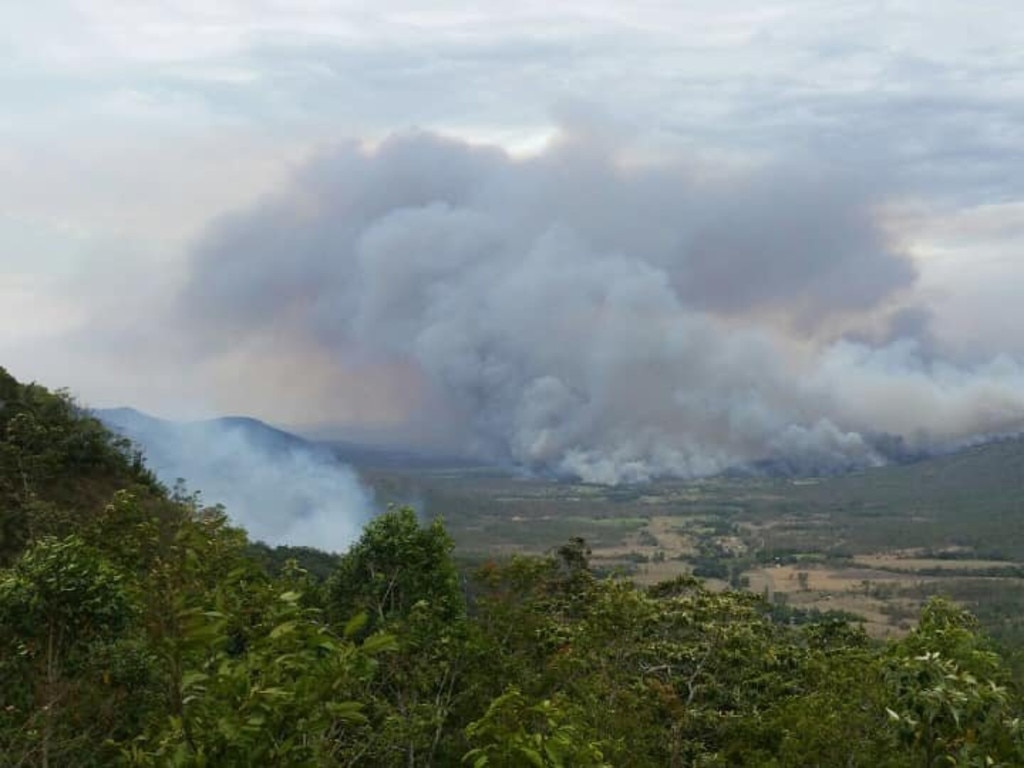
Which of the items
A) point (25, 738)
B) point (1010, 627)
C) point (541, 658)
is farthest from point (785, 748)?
point (1010, 627)

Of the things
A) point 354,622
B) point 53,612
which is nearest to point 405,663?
point 53,612

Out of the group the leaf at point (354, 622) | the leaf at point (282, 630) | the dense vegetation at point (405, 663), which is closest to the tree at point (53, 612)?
the dense vegetation at point (405, 663)

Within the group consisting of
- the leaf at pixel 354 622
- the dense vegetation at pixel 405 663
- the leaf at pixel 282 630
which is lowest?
the dense vegetation at pixel 405 663

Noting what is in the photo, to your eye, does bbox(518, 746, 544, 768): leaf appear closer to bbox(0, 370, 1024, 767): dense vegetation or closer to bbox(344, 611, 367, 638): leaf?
bbox(0, 370, 1024, 767): dense vegetation

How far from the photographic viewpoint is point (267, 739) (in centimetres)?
568

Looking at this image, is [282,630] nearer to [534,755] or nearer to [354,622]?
[354,622]

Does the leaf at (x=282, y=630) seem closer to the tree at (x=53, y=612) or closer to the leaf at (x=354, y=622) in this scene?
the leaf at (x=354, y=622)

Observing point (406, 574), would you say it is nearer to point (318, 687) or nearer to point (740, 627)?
point (740, 627)

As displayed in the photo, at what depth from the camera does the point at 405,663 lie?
24156 millimetres

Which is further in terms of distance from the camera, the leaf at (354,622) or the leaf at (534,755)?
the leaf at (534,755)

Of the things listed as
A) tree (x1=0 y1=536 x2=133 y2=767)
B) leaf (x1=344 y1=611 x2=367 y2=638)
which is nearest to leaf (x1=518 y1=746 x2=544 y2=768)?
leaf (x1=344 y1=611 x2=367 y2=638)

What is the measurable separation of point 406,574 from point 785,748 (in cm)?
1330

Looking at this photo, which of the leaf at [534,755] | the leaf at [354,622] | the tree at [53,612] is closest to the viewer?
the leaf at [354,622]

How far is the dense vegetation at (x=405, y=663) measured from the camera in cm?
602
